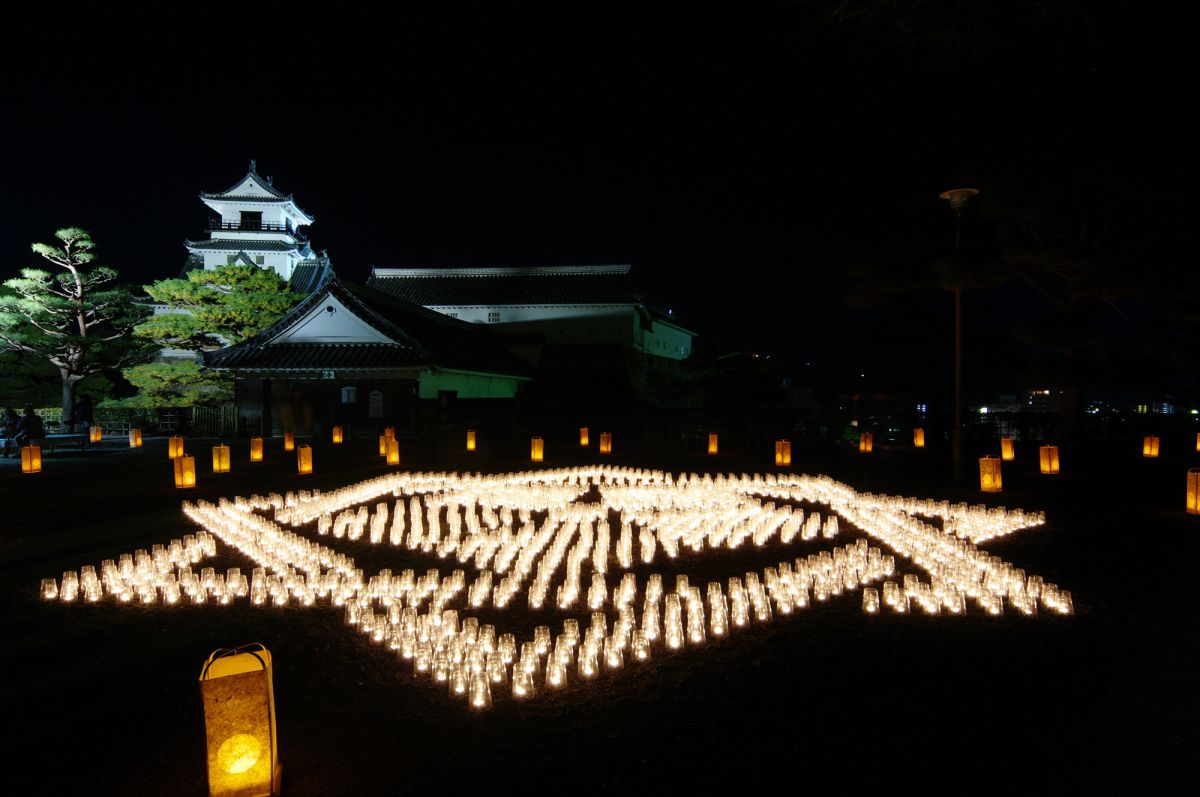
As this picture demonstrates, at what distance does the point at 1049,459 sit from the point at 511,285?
2521 cm

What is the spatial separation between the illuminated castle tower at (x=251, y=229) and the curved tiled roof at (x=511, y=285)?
4.53 meters

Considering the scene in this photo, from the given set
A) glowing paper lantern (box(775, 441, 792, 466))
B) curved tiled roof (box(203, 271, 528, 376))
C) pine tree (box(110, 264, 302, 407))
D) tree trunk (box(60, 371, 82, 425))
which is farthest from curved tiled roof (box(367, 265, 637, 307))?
glowing paper lantern (box(775, 441, 792, 466))

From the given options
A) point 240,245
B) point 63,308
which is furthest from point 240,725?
→ point 240,245

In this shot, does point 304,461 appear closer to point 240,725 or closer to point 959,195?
point 240,725

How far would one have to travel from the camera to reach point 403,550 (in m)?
7.52

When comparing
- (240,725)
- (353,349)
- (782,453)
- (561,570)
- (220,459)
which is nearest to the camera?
(240,725)

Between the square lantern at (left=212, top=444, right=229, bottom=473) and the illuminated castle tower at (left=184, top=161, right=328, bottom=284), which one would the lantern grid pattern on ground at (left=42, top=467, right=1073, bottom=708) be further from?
the illuminated castle tower at (left=184, top=161, right=328, bottom=284)

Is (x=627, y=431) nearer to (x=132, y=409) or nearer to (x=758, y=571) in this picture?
(x=758, y=571)

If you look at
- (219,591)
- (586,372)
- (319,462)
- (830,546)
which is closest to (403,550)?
(219,591)

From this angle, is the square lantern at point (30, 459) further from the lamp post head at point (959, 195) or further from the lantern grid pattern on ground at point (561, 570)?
the lamp post head at point (959, 195)

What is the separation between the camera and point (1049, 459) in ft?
41.5

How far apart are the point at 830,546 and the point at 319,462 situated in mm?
12258

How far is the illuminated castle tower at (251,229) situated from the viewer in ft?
113

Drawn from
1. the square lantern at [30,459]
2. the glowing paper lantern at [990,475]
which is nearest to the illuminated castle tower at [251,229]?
Result: the square lantern at [30,459]
